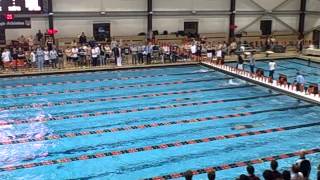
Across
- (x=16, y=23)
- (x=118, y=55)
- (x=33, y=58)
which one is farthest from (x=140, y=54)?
(x=16, y=23)

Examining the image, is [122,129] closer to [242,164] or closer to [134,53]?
[242,164]

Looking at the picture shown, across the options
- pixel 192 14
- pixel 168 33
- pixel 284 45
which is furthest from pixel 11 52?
pixel 284 45

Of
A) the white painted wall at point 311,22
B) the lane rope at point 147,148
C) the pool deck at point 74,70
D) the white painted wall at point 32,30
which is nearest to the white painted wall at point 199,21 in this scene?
the pool deck at point 74,70

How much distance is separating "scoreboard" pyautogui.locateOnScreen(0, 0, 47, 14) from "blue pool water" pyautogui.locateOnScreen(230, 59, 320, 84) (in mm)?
9674

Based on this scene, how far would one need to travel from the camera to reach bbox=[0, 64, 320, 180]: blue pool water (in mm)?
9156

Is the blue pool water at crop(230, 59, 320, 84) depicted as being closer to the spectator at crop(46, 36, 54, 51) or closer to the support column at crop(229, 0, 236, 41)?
the support column at crop(229, 0, 236, 41)

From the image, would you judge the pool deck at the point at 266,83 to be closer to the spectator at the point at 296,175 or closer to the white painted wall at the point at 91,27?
the white painted wall at the point at 91,27

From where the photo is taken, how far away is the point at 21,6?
19.9 metres

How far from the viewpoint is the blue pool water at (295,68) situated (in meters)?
18.3

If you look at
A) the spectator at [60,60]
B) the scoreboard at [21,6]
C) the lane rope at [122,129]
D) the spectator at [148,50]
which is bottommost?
the lane rope at [122,129]

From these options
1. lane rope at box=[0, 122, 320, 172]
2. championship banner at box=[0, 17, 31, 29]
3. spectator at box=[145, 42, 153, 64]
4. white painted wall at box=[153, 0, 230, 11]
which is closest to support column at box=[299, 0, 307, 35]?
white painted wall at box=[153, 0, 230, 11]

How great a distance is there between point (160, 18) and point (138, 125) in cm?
1357

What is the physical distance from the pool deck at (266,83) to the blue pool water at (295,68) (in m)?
1.32

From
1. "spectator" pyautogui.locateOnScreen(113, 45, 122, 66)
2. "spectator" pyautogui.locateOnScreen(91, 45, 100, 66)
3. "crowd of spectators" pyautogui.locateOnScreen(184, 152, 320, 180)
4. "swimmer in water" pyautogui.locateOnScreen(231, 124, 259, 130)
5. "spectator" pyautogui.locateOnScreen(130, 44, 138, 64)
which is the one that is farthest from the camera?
"spectator" pyautogui.locateOnScreen(130, 44, 138, 64)
